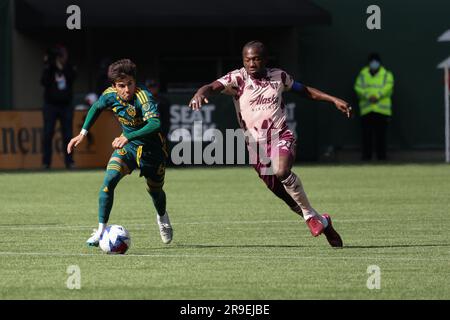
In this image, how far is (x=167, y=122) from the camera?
28.4m

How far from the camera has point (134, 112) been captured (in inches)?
542

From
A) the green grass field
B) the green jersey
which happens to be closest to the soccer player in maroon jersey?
the green jersey

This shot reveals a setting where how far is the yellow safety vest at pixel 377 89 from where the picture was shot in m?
31.0

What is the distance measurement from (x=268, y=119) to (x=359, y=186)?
932cm

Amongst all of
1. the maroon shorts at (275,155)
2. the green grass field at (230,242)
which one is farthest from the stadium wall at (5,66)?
the maroon shorts at (275,155)

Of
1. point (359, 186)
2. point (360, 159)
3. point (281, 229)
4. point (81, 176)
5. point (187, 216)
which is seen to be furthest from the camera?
point (360, 159)

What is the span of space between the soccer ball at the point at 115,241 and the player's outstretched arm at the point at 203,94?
1375 mm

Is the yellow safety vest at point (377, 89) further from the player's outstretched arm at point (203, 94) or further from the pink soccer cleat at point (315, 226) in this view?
the pink soccer cleat at point (315, 226)

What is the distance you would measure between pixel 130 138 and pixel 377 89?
1822 cm

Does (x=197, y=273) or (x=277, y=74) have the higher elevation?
(x=277, y=74)

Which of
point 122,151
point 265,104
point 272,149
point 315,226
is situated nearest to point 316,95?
point 265,104

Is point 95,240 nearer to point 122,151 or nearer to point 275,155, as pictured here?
point 122,151
